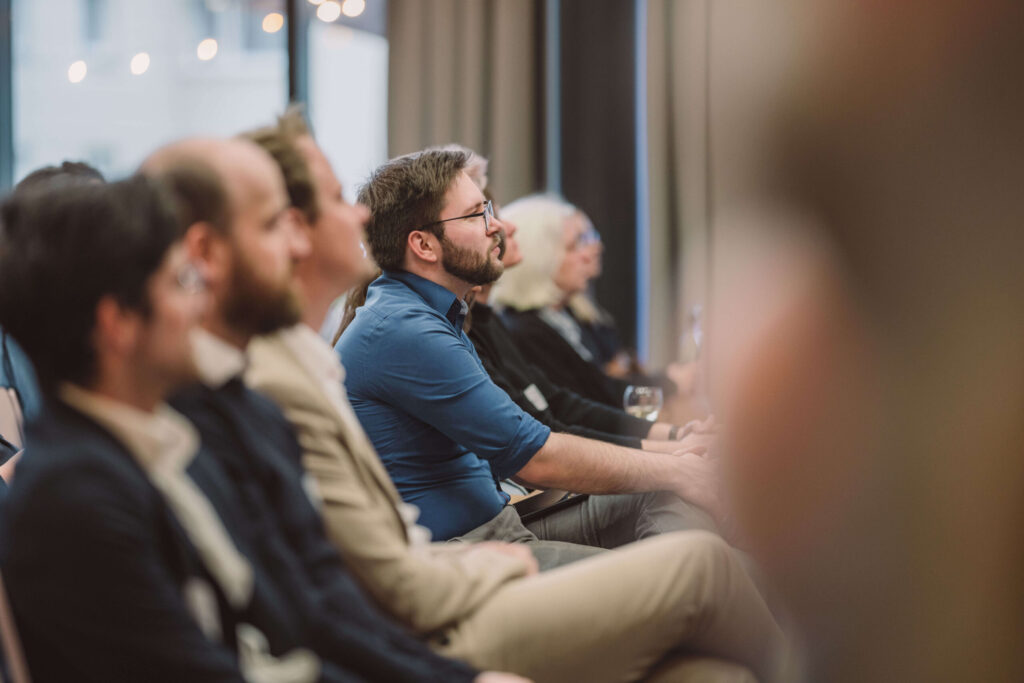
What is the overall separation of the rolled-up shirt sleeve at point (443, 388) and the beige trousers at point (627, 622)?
20.6 inches

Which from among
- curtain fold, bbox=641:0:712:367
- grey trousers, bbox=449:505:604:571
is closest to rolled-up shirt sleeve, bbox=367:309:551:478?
grey trousers, bbox=449:505:604:571

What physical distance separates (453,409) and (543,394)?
3.50 ft

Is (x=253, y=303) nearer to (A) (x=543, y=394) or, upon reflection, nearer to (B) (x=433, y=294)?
(B) (x=433, y=294)

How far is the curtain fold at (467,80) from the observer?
432cm

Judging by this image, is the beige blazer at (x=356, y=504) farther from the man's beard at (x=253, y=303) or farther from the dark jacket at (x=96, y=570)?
the dark jacket at (x=96, y=570)

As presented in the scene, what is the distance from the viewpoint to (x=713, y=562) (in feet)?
3.84

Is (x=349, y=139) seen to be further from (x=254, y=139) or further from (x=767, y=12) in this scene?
(x=767, y=12)

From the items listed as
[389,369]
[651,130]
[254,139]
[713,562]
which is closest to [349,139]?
[651,130]

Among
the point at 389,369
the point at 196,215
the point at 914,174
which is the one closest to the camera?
the point at 914,174

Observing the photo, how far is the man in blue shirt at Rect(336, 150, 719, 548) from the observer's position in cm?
169

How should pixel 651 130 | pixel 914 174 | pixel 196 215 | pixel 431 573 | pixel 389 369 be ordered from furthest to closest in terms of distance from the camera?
pixel 651 130, pixel 389 369, pixel 431 573, pixel 196 215, pixel 914 174

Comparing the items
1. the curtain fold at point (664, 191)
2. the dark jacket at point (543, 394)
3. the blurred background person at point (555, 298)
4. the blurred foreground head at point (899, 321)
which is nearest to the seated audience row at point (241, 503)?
the blurred foreground head at point (899, 321)

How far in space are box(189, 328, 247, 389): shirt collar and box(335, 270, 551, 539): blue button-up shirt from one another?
68 cm

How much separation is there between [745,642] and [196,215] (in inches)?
31.0
